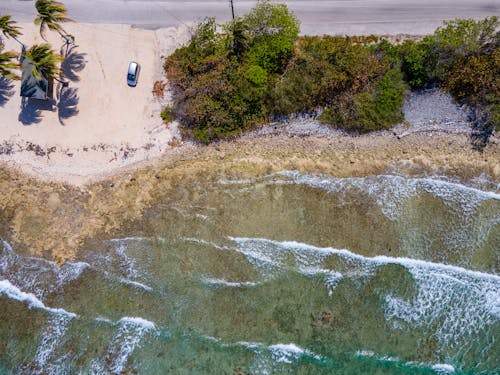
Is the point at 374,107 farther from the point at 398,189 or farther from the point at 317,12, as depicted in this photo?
the point at 317,12

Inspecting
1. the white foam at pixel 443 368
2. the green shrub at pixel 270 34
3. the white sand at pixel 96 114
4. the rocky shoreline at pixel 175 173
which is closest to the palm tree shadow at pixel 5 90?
the white sand at pixel 96 114

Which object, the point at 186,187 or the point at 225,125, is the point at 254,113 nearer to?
the point at 225,125

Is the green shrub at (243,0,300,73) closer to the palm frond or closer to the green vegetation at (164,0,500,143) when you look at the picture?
the green vegetation at (164,0,500,143)

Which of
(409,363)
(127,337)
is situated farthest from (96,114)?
(409,363)

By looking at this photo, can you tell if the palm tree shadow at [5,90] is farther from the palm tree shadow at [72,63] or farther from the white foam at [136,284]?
the white foam at [136,284]

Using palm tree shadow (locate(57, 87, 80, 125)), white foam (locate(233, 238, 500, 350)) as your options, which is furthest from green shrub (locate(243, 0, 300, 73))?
palm tree shadow (locate(57, 87, 80, 125))

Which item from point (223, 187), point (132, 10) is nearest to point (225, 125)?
point (223, 187)
